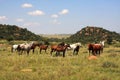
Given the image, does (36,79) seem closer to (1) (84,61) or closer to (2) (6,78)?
(2) (6,78)

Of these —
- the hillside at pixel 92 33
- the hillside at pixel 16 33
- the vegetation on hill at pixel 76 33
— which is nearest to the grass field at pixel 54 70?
the hillside at pixel 16 33

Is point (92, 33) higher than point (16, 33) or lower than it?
lower

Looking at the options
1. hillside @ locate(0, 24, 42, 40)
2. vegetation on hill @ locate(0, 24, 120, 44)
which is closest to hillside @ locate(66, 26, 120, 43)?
vegetation on hill @ locate(0, 24, 120, 44)

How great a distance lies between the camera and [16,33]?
328 ft

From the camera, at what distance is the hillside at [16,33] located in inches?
3748

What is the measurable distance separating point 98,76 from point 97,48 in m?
16.8

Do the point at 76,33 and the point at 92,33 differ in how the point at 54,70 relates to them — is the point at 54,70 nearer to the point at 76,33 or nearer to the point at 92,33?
the point at 92,33

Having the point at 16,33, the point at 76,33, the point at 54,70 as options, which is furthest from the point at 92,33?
the point at 54,70

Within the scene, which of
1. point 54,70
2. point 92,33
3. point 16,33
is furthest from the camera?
point 92,33

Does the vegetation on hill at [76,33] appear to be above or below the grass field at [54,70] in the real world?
above

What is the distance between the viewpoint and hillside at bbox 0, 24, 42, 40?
9519 cm

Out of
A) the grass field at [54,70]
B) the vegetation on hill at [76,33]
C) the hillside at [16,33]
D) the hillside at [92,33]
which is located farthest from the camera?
the hillside at [92,33]

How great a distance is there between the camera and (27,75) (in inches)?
717

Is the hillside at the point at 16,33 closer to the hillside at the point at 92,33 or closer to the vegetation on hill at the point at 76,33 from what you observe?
the vegetation on hill at the point at 76,33
